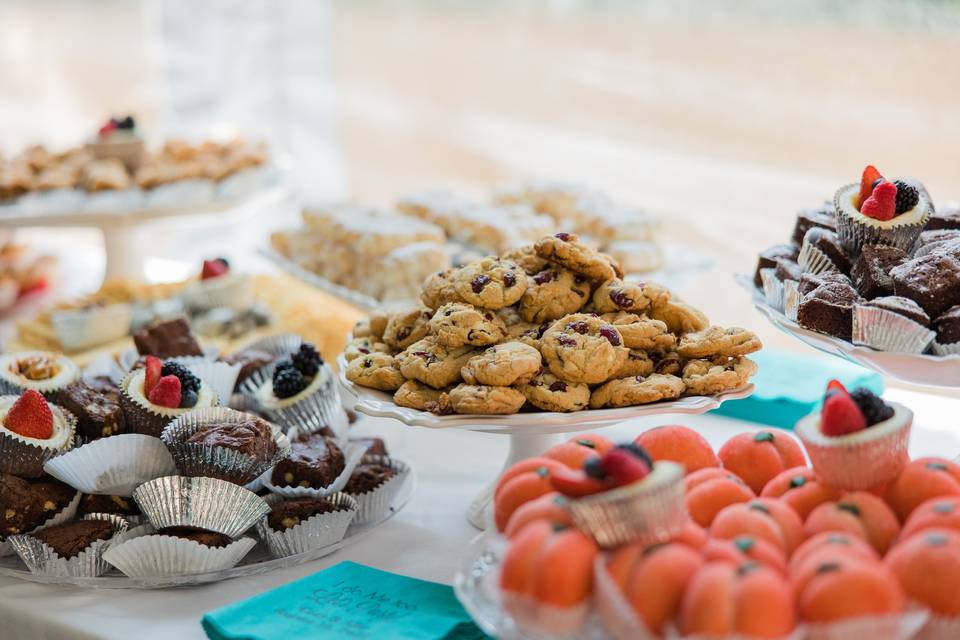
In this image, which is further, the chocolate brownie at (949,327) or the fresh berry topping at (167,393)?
the fresh berry topping at (167,393)

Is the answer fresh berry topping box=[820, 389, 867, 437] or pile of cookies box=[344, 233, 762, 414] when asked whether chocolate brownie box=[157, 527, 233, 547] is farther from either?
fresh berry topping box=[820, 389, 867, 437]

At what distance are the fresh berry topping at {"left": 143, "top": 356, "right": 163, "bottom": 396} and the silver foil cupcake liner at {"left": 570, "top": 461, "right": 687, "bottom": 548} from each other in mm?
856

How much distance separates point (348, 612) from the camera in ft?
4.42

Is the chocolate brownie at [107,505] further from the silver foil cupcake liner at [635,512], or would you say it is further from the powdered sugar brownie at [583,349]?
the silver foil cupcake liner at [635,512]

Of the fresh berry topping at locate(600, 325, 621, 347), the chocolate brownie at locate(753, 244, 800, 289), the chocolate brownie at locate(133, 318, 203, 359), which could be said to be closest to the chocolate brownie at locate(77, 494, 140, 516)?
the chocolate brownie at locate(133, 318, 203, 359)

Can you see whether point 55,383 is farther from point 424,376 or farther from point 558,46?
point 558,46

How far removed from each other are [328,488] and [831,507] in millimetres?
755

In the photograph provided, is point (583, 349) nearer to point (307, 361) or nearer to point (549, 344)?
point (549, 344)

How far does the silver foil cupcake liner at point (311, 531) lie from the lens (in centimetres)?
155

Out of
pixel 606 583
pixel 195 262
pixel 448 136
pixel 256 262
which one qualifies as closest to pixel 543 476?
pixel 606 583

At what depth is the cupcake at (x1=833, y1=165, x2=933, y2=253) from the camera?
5.43 ft

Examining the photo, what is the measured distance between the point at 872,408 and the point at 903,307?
0.31m

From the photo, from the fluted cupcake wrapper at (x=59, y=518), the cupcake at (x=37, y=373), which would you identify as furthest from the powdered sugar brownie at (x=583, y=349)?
the cupcake at (x=37, y=373)

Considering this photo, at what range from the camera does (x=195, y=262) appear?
16.1 ft
